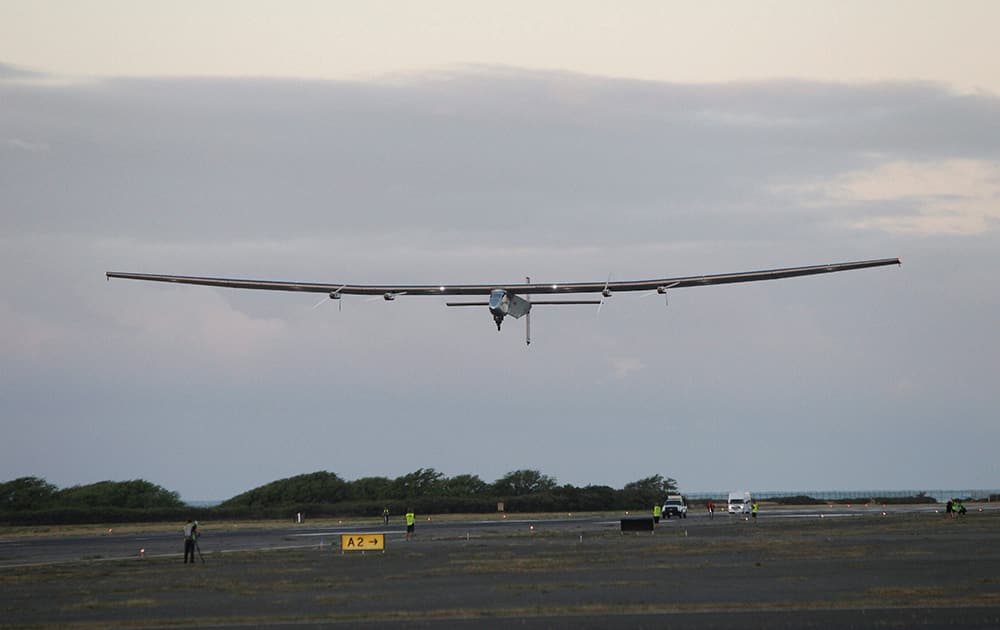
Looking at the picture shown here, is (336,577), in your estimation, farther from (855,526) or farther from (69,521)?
(69,521)

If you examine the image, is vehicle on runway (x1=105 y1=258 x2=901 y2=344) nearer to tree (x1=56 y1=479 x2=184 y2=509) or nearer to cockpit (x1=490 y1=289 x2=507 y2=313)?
cockpit (x1=490 y1=289 x2=507 y2=313)

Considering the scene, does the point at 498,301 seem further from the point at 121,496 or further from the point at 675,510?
the point at 121,496

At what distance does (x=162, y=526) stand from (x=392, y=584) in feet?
234

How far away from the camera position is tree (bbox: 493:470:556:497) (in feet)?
506

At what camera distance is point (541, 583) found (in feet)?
118

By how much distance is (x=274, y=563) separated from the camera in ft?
157

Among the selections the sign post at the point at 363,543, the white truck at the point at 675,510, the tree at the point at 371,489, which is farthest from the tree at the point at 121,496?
the sign post at the point at 363,543

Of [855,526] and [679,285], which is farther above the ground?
[679,285]

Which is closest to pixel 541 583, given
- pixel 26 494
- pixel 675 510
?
pixel 675 510

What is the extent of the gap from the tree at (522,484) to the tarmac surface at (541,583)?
9172cm

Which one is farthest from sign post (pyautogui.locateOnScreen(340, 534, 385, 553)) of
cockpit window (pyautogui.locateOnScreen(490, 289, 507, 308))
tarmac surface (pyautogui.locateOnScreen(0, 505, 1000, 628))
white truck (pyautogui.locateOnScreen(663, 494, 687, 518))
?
white truck (pyautogui.locateOnScreen(663, 494, 687, 518))

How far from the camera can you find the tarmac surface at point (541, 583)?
27.5 meters

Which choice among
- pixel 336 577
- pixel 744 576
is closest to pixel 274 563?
pixel 336 577

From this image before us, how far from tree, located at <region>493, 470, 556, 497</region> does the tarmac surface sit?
9172 centimetres
